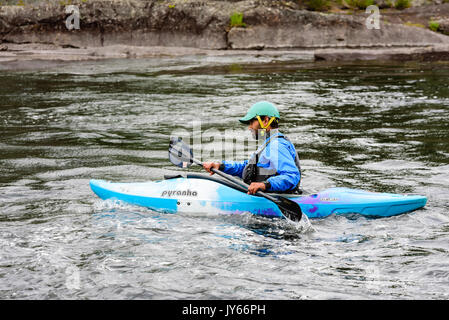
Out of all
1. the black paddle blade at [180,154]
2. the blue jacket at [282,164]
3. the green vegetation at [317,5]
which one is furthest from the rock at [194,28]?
the blue jacket at [282,164]

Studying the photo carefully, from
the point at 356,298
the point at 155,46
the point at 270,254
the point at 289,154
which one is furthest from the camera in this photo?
the point at 155,46

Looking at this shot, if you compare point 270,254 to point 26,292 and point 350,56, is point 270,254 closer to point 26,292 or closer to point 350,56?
point 26,292

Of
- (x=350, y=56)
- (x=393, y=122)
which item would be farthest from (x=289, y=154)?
(x=350, y=56)

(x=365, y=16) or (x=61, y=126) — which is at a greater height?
(x=365, y=16)

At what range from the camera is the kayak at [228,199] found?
5.34 m

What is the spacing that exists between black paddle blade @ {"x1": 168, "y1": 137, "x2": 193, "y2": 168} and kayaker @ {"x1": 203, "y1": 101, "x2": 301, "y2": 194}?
2.24 ft

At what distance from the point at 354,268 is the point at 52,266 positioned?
2.28m

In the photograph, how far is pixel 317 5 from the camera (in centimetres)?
2267

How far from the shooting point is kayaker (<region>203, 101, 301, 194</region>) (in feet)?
17.0

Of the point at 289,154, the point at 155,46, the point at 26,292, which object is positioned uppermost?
the point at 155,46

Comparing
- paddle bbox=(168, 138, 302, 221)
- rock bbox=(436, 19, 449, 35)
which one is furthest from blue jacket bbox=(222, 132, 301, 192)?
rock bbox=(436, 19, 449, 35)

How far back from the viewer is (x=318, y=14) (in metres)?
20.4

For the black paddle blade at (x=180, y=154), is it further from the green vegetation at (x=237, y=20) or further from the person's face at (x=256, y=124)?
the green vegetation at (x=237, y=20)

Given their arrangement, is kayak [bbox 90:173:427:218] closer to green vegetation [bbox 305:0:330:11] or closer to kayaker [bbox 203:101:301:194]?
kayaker [bbox 203:101:301:194]
